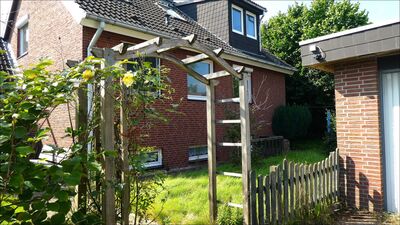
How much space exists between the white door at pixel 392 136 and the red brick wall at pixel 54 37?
23.4ft

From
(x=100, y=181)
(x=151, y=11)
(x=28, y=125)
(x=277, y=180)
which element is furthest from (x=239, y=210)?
(x=151, y=11)

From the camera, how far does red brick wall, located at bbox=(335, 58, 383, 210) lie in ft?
18.5

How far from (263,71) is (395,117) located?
10645mm

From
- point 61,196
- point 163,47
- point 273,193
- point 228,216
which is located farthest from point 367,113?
point 61,196

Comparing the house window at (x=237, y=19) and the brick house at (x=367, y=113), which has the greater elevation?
the house window at (x=237, y=19)

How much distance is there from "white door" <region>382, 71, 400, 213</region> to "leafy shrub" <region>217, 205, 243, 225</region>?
2609 mm

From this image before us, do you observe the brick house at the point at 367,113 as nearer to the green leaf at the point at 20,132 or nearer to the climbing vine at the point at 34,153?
the climbing vine at the point at 34,153

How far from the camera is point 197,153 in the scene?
12.3 meters

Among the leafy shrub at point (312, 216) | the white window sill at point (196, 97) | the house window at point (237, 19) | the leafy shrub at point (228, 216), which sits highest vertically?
the house window at point (237, 19)

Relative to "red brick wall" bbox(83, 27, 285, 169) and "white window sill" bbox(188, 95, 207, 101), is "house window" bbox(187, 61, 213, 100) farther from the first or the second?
"red brick wall" bbox(83, 27, 285, 169)

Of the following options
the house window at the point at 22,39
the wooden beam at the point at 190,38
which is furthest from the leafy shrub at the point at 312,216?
the house window at the point at 22,39

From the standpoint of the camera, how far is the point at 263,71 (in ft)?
52.5

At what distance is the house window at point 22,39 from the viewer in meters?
13.9

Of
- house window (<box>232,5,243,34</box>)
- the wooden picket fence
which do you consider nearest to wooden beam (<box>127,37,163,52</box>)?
the wooden picket fence
